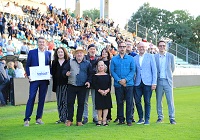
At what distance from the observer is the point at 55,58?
11.2 meters

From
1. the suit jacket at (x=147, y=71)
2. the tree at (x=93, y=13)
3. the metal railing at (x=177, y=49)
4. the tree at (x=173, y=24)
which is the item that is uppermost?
the tree at (x=93, y=13)

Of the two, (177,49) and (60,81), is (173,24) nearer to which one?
(177,49)

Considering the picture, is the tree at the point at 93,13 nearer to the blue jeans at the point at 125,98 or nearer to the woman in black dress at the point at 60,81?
the woman in black dress at the point at 60,81

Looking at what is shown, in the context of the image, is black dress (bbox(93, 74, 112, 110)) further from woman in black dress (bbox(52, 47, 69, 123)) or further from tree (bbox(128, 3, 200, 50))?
tree (bbox(128, 3, 200, 50))

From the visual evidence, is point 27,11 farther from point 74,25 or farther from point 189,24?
point 189,24

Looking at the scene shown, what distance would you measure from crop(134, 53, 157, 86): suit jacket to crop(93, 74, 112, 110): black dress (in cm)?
80

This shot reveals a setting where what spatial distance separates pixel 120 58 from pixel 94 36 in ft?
84.5

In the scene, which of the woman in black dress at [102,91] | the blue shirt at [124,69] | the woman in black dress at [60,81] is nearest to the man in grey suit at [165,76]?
the blue shirt at [124,69]

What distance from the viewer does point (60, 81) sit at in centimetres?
1097

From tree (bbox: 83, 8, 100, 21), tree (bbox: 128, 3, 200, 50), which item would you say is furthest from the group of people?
tree (bbox: 83, 8, 100, 21)

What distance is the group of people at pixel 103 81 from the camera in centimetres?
1063

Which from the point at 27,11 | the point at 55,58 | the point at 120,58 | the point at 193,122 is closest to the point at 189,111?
the point at 193,122

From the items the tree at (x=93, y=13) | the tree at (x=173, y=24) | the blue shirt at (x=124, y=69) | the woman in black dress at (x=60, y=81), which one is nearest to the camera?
the blue shirt at (x=124, y=69)

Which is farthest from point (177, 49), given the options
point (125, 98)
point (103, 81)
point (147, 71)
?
point (103, 81)
